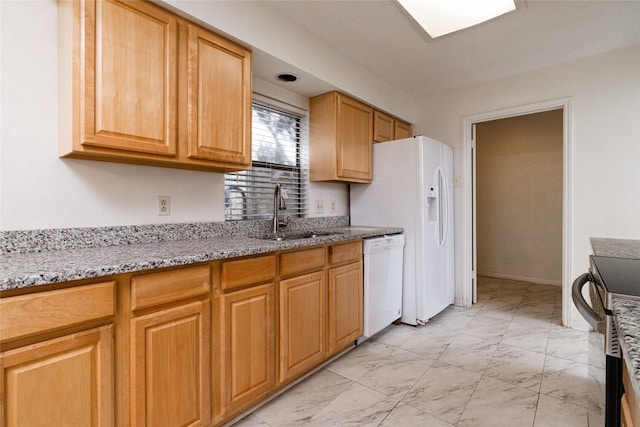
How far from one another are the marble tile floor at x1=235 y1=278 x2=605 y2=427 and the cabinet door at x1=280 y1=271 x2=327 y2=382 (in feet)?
0.57

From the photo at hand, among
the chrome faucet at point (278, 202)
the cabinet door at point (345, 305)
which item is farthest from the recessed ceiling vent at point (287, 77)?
the cabinet door at point (345, 305)

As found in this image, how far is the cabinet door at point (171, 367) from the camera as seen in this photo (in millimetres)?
1193

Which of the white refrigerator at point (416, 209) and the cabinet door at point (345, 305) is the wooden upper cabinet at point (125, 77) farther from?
the white refrigerator at point (416, 209)

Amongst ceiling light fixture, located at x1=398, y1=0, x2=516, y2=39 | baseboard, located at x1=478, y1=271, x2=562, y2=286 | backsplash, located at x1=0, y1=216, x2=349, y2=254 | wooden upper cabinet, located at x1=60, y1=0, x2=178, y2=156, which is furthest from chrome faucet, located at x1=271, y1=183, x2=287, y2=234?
baseboard, located at x1=478, y1=271, x2=562, y2=286

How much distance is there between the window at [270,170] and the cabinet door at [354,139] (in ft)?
1.13

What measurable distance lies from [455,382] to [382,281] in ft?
2.87

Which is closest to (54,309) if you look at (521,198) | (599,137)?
(599,137)

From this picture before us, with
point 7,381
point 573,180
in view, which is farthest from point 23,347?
point 573,180

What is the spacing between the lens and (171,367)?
129cm

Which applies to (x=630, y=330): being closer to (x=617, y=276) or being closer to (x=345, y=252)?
(x=617, y=276)

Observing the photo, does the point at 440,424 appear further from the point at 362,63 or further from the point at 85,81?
the point at 362,63

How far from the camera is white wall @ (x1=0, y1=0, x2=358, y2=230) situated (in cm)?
134

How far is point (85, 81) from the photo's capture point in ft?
4.35

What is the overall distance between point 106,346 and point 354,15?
230 centimetres
